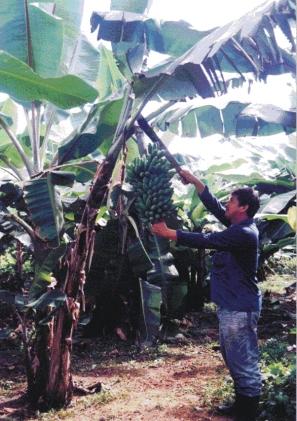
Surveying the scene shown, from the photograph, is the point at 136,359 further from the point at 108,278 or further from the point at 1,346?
the point at 1,346

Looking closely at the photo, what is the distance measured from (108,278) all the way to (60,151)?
1883 millimetres

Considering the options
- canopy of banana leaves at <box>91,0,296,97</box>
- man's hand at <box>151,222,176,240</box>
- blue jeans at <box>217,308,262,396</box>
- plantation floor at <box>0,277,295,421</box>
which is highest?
canopy of banana leaves at <box>91,0,296,97</box>

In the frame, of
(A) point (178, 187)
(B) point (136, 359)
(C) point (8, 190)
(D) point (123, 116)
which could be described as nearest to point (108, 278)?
(B) point (136, 359)

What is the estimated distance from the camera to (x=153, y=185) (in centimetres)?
254

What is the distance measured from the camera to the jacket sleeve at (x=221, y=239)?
278 cm

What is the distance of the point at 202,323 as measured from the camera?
6141mm

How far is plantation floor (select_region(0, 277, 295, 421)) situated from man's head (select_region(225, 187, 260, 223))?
4.51 feet

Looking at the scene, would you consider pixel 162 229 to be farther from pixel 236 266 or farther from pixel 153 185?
pixel 236 266

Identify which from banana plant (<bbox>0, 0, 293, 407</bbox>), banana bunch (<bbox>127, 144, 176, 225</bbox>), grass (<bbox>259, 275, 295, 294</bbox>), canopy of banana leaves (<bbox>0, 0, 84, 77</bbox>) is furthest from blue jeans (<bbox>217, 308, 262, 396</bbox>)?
grass (<bbox>259, 275, 295, 294</bbox>)

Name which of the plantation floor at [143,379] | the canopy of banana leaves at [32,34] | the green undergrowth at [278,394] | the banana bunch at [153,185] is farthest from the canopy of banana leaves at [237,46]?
the plantation floor at [143,379]

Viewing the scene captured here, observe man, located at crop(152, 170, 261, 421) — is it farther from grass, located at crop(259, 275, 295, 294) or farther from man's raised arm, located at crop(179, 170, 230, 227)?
grass, located at crop(259, 275, 295, 294)

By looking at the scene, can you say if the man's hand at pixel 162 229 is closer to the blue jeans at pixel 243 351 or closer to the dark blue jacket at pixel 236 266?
the dark blue jacket at pixel 236 266

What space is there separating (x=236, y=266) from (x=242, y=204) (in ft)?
1.31

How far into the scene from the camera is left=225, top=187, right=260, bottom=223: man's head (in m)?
2.97
